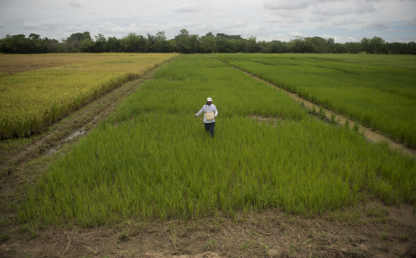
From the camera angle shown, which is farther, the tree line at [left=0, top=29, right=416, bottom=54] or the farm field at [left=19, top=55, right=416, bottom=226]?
the tree line at [left=0, top=29, right=416, bottom=54]

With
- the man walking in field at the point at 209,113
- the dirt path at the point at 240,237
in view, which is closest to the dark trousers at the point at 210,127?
the man walking in field at the point at 209,113

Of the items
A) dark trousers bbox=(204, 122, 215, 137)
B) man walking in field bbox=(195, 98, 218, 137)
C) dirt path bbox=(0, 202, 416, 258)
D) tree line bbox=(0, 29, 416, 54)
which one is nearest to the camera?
dirt path bbox=(0, 202, 416, 258)

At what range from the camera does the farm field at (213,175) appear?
276 cm

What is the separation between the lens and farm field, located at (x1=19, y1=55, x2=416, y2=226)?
2.76 metres

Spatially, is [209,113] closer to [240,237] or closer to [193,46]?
[240,237]

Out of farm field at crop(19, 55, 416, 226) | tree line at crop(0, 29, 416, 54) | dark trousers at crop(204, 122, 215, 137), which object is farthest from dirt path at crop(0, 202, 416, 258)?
tree line at crop(0, 29, 416, 54)

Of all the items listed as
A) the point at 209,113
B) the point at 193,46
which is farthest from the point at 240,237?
the point at 193,46

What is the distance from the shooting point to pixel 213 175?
3.48 m

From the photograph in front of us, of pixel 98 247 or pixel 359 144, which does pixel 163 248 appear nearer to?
pixel 98 247

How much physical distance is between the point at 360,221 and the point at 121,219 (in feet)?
9.44

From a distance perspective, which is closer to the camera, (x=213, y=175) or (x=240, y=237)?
(x=240, y=237)

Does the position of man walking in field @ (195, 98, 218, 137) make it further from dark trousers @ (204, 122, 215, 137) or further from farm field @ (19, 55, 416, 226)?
farm field @ (19, 55, 416, 226)

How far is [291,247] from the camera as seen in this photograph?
2.25 meters

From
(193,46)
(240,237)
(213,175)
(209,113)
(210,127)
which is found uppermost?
(193,46)
